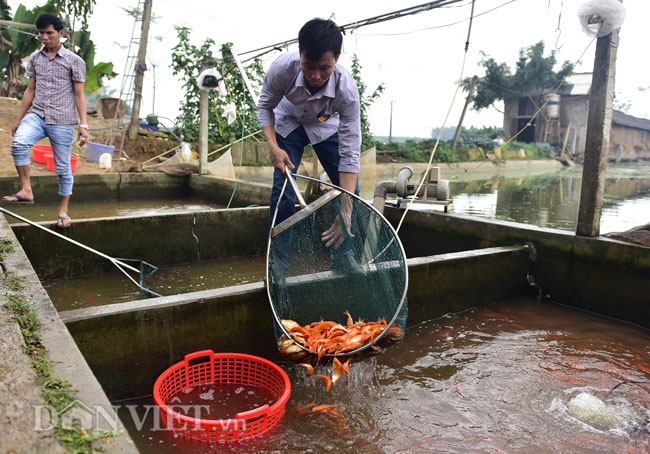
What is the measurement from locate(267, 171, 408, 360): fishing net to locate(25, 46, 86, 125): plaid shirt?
267 cm

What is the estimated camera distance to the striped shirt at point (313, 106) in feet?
9.64

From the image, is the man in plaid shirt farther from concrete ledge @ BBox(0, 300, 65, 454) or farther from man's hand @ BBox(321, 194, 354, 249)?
concrete ledge @ BBox(0, 300, 65, 454)

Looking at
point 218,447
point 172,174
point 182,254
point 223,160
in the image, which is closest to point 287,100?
point 218,447

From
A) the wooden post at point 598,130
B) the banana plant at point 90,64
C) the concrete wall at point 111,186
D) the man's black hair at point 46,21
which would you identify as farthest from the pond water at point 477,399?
the banana plant at point 90,64

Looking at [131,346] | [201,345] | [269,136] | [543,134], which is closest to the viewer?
[131,346]

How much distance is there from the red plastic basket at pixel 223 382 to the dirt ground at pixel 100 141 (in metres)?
8.17

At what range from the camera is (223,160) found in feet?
29.7

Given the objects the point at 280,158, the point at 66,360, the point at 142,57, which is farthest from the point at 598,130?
the point at 142,57

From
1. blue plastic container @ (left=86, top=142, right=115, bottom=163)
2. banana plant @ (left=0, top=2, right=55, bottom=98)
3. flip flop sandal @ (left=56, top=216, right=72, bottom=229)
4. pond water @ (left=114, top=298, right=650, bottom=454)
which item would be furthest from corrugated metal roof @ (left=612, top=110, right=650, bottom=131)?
flip flop sandal @ (left=56, top=216, right=72, bottom=229)

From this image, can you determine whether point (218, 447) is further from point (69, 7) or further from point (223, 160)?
point (69, 7)

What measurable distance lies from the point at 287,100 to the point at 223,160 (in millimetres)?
6061

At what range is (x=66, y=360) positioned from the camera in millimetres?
1618

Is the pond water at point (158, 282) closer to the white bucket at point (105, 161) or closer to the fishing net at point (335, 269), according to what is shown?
the fishing net at point (335, 269)

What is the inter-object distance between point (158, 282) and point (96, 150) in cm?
692
